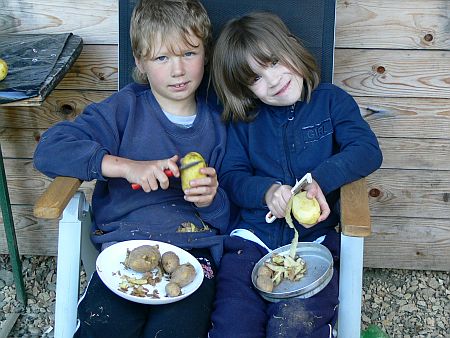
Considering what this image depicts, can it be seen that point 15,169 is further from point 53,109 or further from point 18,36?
point 18,36

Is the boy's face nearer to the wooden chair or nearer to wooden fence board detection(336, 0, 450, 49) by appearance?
the wooden chair

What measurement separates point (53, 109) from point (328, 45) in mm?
1165

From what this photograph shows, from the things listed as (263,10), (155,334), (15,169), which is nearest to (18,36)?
(15,169)

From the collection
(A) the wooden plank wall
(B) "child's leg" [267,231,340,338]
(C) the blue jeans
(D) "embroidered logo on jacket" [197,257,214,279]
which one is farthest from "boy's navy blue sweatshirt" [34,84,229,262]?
(A) the wooden plank wall

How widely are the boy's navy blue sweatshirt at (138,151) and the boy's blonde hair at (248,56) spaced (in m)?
0.12

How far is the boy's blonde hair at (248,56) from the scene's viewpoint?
212 cm

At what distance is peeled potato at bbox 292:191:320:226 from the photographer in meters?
1.90

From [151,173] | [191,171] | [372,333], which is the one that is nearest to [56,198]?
[151,173]

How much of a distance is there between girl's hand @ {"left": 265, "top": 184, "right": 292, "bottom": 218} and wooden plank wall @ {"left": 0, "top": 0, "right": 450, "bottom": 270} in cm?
80

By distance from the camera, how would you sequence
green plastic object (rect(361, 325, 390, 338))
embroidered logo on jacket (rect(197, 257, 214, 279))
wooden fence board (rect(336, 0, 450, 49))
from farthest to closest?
wooden fence board (rect(336, 0, 450, 49)) < green plastic object (rect(361, 325, 390, 338)) < embroidered logo on jacket (rect(197, 257, 214, 279))

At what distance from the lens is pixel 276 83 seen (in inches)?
82.9

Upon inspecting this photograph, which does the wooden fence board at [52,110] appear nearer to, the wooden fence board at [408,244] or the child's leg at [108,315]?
the child's leg at [108,315]

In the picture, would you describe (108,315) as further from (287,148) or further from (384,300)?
(384,300)

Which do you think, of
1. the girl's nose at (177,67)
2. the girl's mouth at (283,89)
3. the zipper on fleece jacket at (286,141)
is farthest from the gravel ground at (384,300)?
the girl's nose at (177,67)
